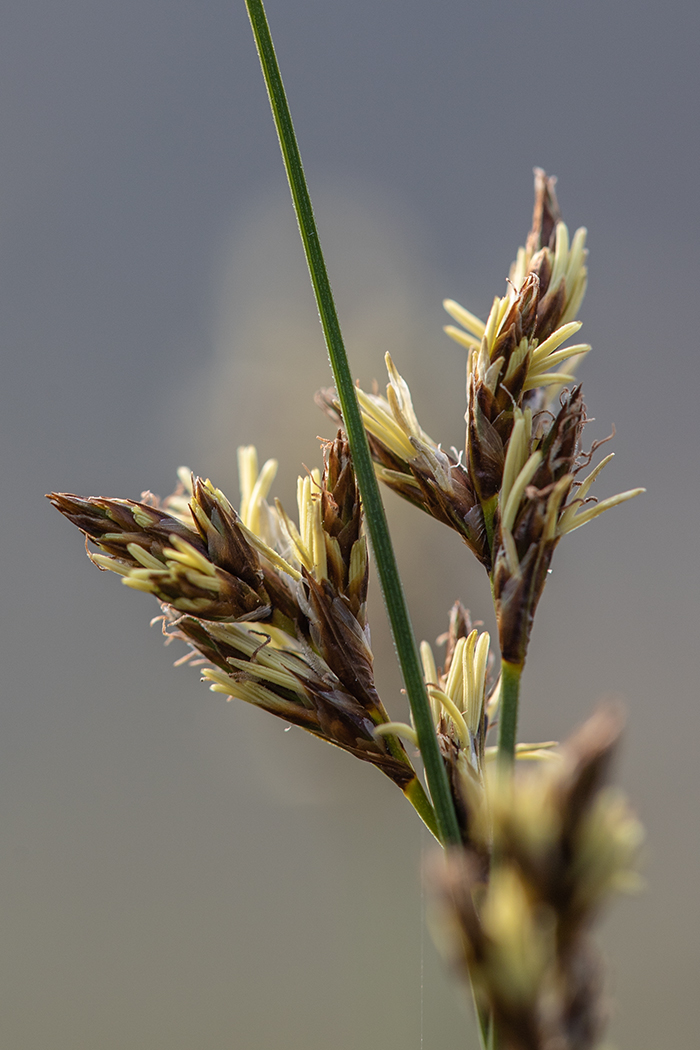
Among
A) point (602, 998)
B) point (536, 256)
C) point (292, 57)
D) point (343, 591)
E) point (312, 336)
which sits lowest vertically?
point (602, 998)

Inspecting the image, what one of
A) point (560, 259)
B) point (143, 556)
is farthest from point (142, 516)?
point (560, 259)

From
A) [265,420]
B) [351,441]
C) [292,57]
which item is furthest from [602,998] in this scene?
[292,57]

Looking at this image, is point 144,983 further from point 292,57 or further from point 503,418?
point 292,57

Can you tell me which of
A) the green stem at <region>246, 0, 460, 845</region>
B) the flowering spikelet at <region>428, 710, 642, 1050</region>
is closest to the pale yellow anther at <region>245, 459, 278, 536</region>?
the green stem at <region>246, 0, 460, 845</region>

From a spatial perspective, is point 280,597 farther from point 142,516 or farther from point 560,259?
point 560,259

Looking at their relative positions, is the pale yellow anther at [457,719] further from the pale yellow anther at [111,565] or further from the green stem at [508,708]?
the pale yellow anther at [111,565]

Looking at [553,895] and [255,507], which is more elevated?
[255,507]

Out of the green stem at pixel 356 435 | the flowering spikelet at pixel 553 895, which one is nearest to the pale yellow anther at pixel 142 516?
the green stem at pixel 356 435
